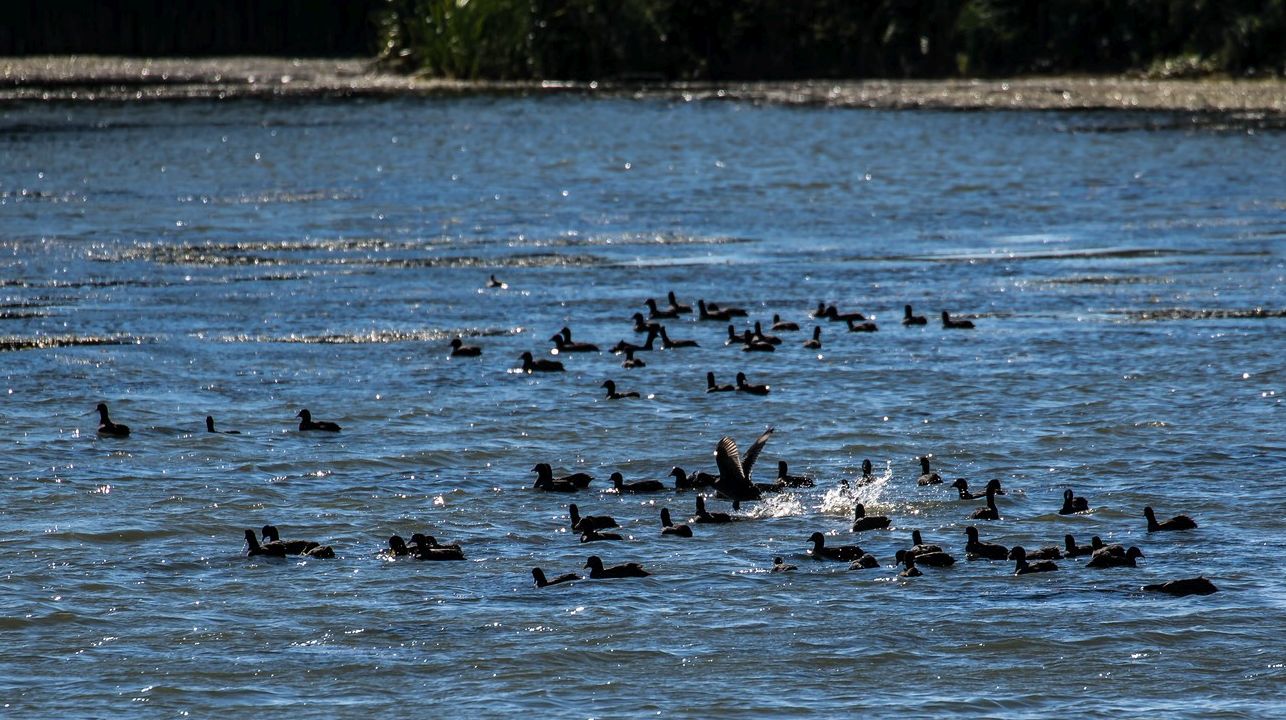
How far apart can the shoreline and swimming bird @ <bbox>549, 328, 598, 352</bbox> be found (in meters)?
43.2

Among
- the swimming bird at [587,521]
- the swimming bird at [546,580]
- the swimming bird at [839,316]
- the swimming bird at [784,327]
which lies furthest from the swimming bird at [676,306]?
the swimming bird at [546,580]

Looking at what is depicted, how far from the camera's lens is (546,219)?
1651 inches

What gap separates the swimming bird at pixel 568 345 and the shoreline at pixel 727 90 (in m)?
43.2

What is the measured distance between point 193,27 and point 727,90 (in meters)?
62.8

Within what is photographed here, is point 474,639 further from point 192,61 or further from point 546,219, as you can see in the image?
point 192,61

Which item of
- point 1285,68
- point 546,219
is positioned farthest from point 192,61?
point 546,219

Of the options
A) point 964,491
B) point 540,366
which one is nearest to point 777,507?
point 964,491

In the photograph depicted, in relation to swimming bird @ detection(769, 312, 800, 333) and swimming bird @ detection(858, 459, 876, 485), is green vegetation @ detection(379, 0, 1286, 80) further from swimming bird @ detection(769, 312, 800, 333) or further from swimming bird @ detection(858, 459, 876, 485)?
swimming bird @ detection(858, 459, 876, 485)

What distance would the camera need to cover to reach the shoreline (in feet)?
246

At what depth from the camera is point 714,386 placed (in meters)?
23.5

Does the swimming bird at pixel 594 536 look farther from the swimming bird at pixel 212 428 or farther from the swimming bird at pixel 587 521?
the swimming bird at pixel 212 428

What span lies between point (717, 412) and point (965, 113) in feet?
167

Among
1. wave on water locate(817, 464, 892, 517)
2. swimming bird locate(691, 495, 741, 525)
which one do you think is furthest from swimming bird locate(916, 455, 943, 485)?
swimming bird locate(691, 495, 741, 525)

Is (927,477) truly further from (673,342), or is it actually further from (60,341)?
(60,341)
